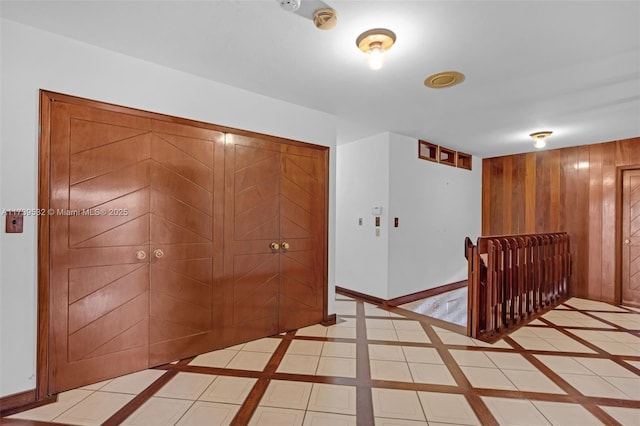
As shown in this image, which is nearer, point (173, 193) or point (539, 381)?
point (539, 381)

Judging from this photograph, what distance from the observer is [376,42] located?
2.01m

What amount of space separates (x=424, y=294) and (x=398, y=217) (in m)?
1.42

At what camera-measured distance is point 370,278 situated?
4.53m

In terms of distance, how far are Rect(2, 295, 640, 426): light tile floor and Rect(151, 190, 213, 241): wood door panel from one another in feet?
3.74

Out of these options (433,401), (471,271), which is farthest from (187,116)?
(471,271)

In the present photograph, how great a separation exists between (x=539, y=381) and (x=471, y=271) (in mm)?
1114

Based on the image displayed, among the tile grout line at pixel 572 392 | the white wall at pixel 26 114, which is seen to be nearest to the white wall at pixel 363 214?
the tile grout line at pixel 572 392

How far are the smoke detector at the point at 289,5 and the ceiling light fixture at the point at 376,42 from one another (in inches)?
20.4

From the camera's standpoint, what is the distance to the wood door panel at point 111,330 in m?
2.14

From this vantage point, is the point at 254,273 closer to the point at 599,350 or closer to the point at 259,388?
the point at 259,388

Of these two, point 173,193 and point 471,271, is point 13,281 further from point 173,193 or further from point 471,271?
point 471,271

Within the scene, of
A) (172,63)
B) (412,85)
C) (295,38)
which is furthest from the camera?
(412,85)

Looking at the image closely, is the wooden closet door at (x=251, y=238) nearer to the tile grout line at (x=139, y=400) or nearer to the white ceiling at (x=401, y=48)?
the tile grout line at (x=139, y=400)

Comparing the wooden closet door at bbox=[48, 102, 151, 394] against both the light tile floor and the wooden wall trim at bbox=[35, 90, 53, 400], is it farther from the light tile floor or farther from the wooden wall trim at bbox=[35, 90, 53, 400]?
the light tile floor
